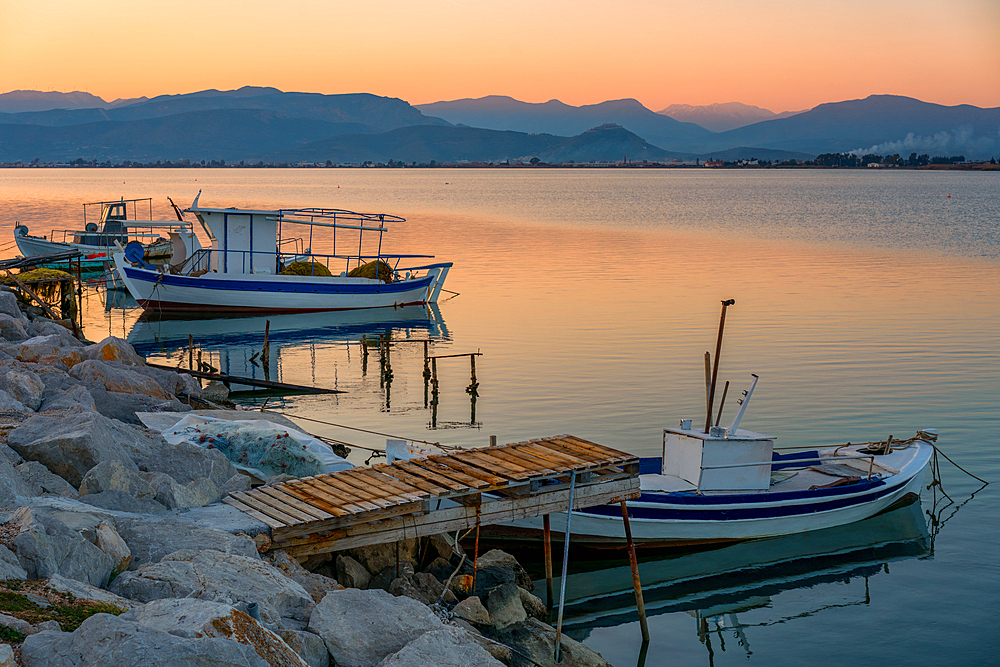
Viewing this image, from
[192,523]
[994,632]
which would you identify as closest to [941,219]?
[994,632]

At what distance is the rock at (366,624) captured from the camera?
7.36 meters

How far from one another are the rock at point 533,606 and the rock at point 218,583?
3.33 metres

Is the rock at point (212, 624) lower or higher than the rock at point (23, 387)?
higher

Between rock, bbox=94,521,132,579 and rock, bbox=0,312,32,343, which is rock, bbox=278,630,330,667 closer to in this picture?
rock, bbox=94,521,132,579

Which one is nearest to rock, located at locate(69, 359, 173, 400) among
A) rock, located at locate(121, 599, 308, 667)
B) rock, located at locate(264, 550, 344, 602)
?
rock, located at locate(264, 550, 344, 602)

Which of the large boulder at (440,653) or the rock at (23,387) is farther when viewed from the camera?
the rock at (23,387)

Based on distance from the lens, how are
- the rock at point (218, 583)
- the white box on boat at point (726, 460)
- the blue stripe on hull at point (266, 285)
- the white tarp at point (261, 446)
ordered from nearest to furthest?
the rock at point (218, 583) < the white tarp at point (261, 446) < the white box on boat at point (726, 460) < the blue stripe on hull at point (266, 285)

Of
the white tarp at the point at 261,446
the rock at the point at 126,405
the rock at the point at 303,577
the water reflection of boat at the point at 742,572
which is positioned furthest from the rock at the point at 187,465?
the water reflection of boat at the point at 742,572

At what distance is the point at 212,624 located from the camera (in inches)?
228

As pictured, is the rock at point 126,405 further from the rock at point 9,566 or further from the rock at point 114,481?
the rock at point 9,566

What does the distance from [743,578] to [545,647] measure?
15.0ft

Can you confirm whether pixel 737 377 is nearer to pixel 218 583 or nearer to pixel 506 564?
pixel 506 564

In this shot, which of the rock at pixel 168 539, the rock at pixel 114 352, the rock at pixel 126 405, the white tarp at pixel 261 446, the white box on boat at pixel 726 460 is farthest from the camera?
the rock at pixel 114 352

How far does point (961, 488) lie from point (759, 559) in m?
4.99
